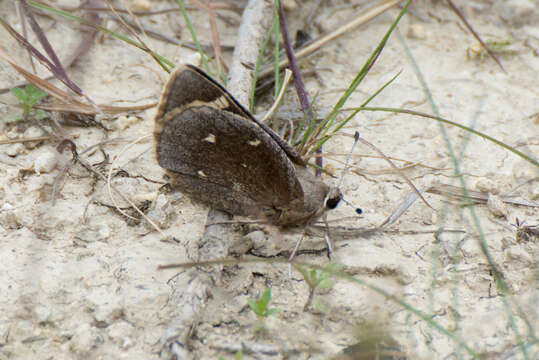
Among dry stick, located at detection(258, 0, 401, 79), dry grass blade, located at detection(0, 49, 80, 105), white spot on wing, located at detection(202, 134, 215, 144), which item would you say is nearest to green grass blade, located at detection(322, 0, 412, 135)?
white spot on wing, located at detection(202, 134, 215, 144)

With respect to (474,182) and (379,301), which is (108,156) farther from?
(474,182)

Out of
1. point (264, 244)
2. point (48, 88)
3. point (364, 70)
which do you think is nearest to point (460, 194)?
point (364, 70)

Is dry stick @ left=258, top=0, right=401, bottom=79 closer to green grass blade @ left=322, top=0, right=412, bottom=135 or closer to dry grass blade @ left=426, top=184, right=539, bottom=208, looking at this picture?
green grass blade @ left=322, top=0, right=412, bottom=135

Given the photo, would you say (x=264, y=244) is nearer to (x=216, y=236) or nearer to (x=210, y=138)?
(x=216, y=236)

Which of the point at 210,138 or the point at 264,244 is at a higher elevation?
the point at 210,138

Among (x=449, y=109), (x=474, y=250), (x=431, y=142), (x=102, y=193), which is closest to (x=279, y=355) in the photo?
(x=474, y=250)

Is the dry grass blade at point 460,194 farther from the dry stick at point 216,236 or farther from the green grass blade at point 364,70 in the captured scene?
the dry stick at point 216,236
